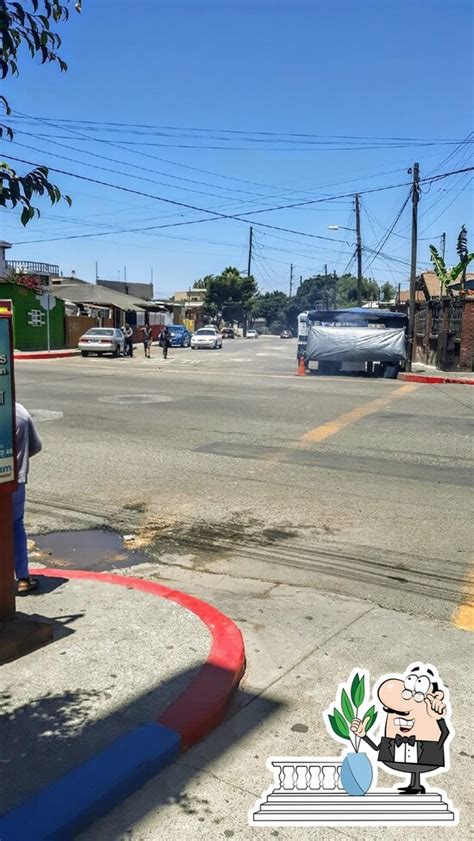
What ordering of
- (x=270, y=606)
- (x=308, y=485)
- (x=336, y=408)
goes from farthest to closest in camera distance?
1. (x=336, y=408)
2. (x=308, y=485)
3. (x=270, y=606)

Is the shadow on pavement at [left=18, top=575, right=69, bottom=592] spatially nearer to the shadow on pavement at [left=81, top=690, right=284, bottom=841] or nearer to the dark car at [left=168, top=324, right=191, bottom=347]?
the shadow on pavement at [left=81, top=690, right=284, bottom=841]

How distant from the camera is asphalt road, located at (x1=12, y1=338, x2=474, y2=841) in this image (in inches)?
119

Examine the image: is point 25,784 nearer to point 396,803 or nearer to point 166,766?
point 166,766

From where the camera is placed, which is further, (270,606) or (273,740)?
(270,606)

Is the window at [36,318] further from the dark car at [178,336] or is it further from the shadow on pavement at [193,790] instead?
the shadow on pavement at [193,790]

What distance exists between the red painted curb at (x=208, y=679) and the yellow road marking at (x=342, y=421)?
6554 mm

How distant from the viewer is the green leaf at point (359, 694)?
3.31 m

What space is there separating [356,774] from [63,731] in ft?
4.26

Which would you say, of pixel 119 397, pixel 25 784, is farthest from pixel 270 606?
pixel 119 397

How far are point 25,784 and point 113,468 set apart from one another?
6176mm

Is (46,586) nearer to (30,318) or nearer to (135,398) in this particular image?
(135,398)

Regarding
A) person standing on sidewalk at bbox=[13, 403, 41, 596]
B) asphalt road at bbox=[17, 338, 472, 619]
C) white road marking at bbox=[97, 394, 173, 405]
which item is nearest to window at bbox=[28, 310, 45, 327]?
asphalt road at bbox=[17, 338, 472, 619]

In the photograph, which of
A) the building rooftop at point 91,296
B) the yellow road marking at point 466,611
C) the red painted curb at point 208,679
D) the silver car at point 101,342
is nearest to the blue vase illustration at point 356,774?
the red painted curb at point 208,679

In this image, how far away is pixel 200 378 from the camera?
845 inches
